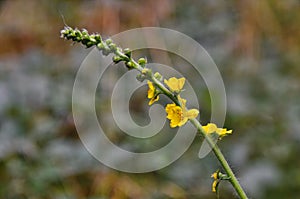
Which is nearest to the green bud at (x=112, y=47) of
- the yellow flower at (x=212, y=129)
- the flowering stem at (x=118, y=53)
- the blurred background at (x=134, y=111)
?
the flowering stem at (x=118, y=53)

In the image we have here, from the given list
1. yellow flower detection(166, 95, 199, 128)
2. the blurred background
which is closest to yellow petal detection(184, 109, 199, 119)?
yellow flower detection(166, 95, 199, 128)

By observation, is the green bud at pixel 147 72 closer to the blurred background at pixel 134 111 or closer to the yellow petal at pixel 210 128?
the yellow petal at pixel 210 128

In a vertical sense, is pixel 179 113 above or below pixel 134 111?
below

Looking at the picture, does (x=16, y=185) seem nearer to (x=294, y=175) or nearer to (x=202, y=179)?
(x=202, y=179)

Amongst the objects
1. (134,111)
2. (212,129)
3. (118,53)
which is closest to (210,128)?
(212,129)

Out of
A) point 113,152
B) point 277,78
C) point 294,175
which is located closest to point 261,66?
point 277,78

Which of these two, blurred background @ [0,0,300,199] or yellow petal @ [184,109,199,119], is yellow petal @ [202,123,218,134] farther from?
blurred background @ [0,0,300,199]

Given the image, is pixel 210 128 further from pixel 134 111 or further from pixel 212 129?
pixel 134 111
